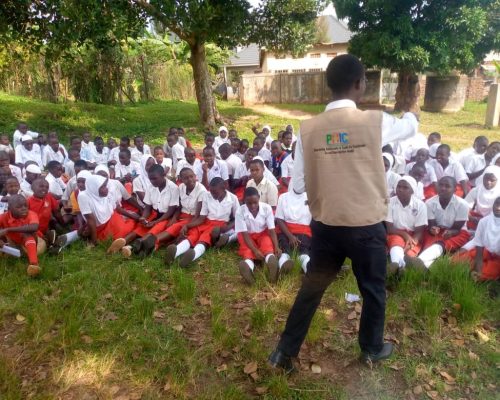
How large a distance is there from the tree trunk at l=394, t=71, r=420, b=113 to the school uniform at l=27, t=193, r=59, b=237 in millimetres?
13323

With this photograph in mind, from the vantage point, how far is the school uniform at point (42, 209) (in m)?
5.03

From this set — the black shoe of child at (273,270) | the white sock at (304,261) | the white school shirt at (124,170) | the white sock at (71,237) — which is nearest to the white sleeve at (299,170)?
the black shoe of child at (273,270)

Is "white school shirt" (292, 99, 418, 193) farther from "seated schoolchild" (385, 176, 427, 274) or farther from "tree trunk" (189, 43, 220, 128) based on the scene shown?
"tree trunk" (189, 43, 220, 128)

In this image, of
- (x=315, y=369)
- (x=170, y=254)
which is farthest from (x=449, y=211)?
(x=170, y=254)

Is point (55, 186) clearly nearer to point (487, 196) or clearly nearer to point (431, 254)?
point (431, 254)

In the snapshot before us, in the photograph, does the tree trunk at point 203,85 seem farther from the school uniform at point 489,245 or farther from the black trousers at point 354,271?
the black trousers at point 354,271

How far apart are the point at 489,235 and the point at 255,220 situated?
2.30 metres

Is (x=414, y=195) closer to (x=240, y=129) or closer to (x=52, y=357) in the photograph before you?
(x=52, y=357)

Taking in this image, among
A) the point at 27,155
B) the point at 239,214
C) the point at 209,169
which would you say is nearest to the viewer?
the point at 239,214

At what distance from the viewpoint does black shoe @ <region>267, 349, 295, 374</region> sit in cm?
270

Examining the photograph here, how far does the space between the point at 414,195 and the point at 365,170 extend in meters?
2.68

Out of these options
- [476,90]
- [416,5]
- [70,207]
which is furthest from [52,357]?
[476,90]

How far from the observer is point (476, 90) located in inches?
756

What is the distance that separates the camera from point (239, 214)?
457 cm
